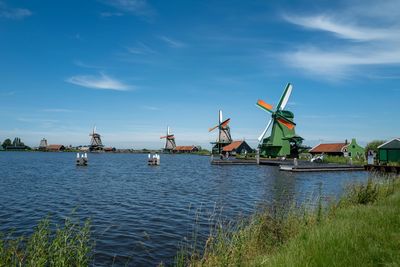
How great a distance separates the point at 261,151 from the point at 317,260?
76.5 meters

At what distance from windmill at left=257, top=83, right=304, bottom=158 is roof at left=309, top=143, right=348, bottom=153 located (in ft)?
42.7

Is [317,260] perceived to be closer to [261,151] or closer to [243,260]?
[243,260]

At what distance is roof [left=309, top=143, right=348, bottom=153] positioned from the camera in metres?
83.0

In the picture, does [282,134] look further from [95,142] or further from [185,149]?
[95,142]

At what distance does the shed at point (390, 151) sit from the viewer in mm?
50000

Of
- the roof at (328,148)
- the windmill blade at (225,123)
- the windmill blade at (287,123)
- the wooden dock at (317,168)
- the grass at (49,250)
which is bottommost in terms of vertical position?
the grass at (49,250)

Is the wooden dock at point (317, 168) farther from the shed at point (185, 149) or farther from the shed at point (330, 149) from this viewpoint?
the shed at point (185, 149)

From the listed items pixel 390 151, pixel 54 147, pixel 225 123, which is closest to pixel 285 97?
pixel 390 151

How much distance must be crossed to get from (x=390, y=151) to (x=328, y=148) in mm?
35700

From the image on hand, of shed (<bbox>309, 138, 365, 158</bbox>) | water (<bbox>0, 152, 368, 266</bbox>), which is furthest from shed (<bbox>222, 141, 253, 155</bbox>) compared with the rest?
water (<bbox>0, 152, 368, 266</bbox>)

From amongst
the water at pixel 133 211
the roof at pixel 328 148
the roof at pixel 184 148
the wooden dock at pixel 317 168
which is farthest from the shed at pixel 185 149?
→ the water at pixel 133 211

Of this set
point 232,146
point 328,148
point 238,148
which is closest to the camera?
point 328,148

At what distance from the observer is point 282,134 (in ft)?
245

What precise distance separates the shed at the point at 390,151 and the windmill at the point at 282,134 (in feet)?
73.4
